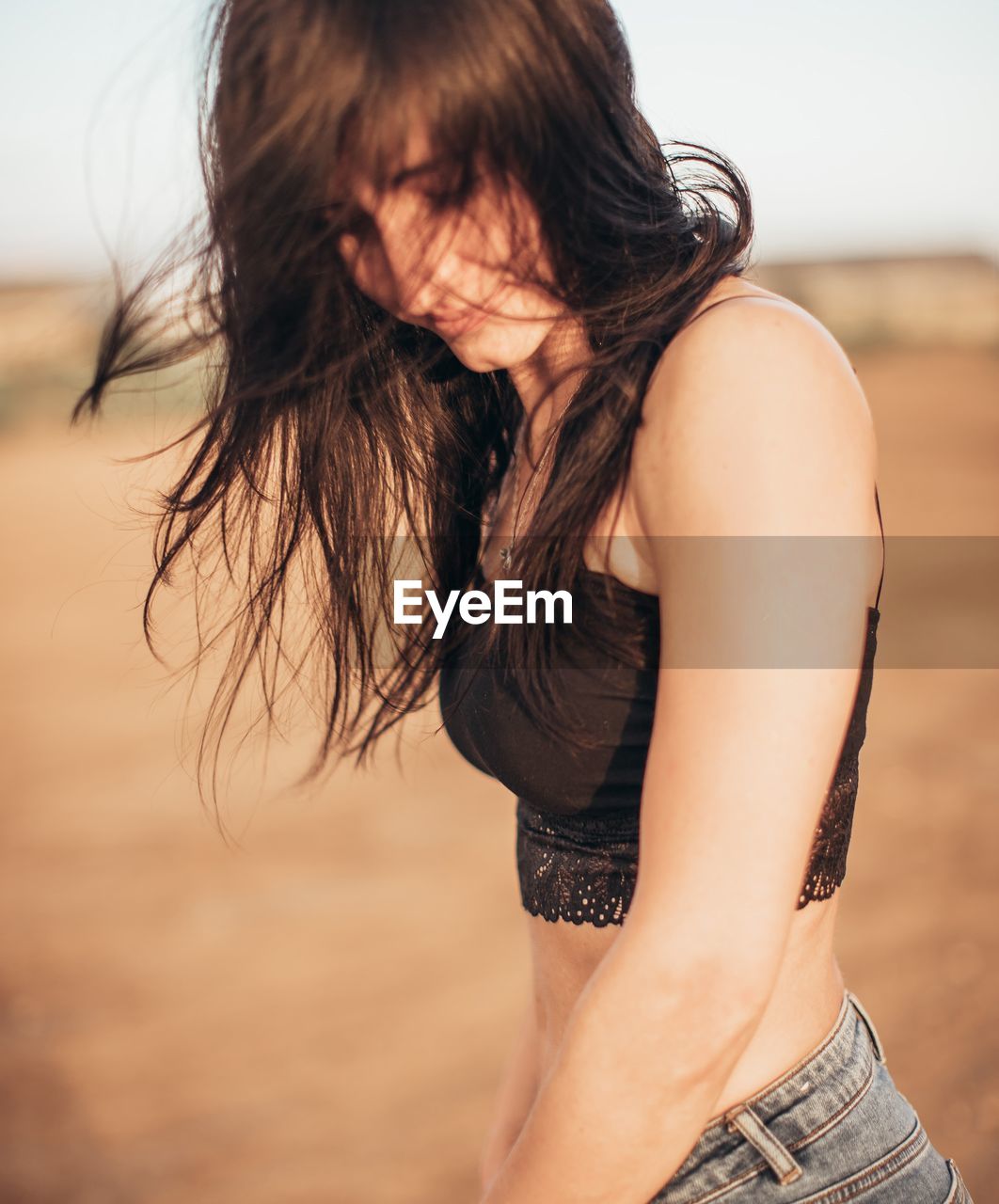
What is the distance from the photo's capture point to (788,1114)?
1037 millimetres

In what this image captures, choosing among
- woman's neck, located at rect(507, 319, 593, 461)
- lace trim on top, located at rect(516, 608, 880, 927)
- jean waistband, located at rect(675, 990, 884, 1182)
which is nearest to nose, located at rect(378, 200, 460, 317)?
woman's neck, located at rect(507, 319, 593, 461)

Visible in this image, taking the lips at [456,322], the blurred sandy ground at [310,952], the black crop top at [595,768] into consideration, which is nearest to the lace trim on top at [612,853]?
the black crop top at [595,768]

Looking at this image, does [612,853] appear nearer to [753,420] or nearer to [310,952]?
[753,420]

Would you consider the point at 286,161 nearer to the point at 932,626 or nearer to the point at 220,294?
the point at 220,294

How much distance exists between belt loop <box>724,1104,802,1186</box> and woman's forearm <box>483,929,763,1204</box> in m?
0.16

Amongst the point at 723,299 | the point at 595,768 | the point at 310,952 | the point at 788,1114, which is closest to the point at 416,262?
the point at 723,299

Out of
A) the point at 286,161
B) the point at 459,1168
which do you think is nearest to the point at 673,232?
the point at 286,161

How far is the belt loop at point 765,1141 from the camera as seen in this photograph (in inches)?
39.5

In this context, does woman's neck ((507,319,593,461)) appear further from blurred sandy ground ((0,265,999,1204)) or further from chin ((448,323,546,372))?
blurred sandy ground ((0,265,999,1204))

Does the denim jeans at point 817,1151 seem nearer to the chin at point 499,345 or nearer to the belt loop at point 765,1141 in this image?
the belt loop at point 765,1141

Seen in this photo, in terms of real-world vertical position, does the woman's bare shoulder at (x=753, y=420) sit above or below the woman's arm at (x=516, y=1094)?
above

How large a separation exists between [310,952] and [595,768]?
3.29m

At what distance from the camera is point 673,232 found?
1086mm

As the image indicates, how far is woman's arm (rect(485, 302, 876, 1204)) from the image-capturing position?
829mm
